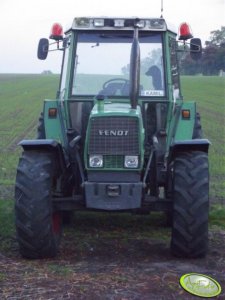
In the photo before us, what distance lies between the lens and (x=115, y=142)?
19.7 feet

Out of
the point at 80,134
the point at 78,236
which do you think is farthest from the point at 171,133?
the point at 78,236

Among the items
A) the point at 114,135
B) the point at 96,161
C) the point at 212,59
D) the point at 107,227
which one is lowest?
the point at 107,227

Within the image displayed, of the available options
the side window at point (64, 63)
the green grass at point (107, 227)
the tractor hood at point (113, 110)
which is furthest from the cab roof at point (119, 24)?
the green grass at point (107, 227)

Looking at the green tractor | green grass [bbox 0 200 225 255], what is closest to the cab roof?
the green tractor

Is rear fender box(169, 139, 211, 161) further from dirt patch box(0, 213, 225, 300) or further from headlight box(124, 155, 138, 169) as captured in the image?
dirt patch box(0, 213, 225, 300)

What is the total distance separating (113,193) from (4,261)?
3.88 feet

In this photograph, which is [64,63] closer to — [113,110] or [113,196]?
[113,110]

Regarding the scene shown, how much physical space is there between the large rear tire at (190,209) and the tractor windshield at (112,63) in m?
1.26

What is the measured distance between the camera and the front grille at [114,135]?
19.6 ft

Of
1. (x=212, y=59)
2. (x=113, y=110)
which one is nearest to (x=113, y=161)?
(x=113, y=110)

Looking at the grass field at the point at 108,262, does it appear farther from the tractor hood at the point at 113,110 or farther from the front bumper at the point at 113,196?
the tractor hood at the point at 113,110

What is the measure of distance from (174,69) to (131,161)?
1.60 m

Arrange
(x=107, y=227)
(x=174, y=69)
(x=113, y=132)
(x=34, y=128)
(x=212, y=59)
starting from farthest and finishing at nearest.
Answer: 1. (x=212, y=59)
2. (x=34, y=128)
3. (x=107, y=227)
4. (x=174, y=69)
5. (x=113, y=132)

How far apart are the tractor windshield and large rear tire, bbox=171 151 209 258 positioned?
126cm
